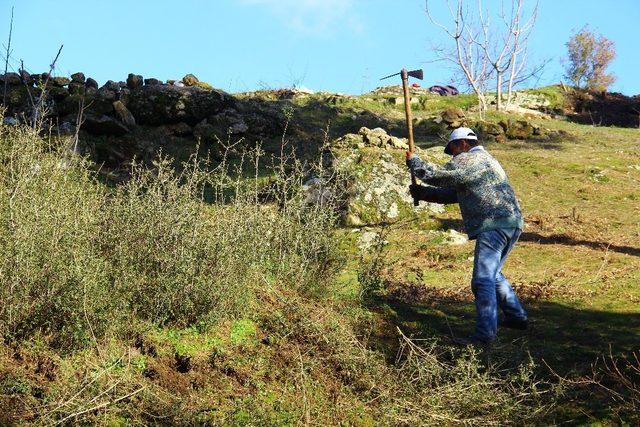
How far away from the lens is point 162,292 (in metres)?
5.29

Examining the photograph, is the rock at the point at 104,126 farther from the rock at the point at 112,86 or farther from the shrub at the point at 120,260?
the shrub at the point at 120,260

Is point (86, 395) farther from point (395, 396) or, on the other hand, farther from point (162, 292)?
point (395, 396)

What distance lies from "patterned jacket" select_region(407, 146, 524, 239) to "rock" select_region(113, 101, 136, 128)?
36.1 ft

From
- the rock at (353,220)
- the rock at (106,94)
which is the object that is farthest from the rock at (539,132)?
the rock at (106,94)

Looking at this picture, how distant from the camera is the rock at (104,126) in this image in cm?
1490

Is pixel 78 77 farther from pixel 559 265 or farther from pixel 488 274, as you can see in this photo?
pixel 488 274

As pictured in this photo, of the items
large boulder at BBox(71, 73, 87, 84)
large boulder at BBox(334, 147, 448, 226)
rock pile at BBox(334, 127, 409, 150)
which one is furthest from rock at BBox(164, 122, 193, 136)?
large boulder at BBox(334, 147, 448, 226)

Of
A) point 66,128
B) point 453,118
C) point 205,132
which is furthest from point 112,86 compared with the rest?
point 453,118

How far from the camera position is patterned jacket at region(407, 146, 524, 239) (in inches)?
236

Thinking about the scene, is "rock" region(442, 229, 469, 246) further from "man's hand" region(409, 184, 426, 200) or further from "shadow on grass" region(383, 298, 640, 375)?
"man's hand" region(409, 184, 426, 200)

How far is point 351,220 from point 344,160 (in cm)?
129

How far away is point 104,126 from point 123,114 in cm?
88

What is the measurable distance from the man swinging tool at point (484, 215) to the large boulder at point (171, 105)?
1116cm

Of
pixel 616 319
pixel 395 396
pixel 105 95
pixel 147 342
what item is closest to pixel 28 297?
pixel 147 342
